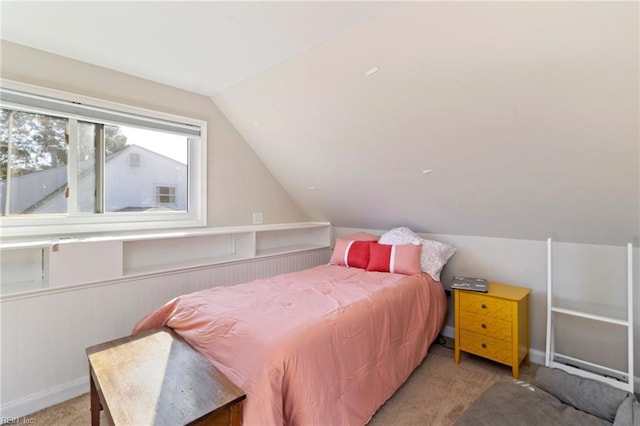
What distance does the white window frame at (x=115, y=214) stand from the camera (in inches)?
74.8

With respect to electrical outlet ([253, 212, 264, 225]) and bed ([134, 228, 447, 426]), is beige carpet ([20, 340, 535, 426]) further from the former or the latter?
electrical outlet ([253, 212, 264, 225])

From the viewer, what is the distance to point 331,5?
144cm

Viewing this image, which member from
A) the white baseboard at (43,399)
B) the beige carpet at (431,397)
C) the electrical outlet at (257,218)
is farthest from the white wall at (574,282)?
the white baseboard at (43,399)

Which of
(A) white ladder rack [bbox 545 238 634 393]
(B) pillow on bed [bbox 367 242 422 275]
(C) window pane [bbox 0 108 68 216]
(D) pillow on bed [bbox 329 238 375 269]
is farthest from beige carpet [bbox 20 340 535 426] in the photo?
(C) window pane [bbox 0 108 68 216]

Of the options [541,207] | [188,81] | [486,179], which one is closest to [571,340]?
[541,207]

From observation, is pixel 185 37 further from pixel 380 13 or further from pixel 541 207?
pixel 541 207

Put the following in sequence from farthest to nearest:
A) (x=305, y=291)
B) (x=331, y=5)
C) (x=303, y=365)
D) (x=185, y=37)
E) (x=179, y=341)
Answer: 1. (x=305, y=291)
2. (x=185, y=37)
3. (x=179, y=341)
4. (x=331, y=5)
5. (x=303, y=365)

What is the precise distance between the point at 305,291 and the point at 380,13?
5.53 feet

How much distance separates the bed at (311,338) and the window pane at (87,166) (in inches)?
42.7

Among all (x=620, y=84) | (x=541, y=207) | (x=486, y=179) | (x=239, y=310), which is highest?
(x=620, y=84)

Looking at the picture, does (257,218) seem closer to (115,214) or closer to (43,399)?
(115,214)

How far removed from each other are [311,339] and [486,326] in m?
1.57

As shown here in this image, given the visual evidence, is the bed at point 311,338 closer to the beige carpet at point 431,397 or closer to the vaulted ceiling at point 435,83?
the beige carpet at point 431,397

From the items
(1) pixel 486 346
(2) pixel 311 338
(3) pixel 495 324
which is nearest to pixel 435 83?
(2) pixel 311 338
